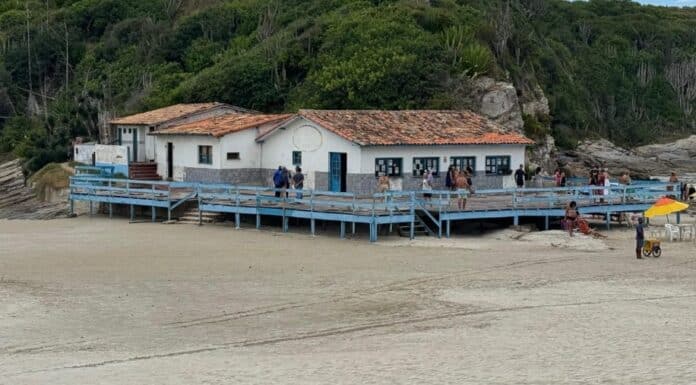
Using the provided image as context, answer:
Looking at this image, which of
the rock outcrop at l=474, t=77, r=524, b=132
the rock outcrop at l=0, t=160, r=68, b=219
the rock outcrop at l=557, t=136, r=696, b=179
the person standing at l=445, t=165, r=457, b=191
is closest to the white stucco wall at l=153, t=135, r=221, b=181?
the rock outcrop at l=0, t=160, r=68, b=219

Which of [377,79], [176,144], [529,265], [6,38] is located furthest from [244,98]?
[6,38]

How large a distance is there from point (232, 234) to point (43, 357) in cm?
1858

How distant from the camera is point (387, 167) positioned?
1598 inches

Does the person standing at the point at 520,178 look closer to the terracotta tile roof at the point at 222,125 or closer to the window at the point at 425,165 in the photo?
the window at the point at 425,165

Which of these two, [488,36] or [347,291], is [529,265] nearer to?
[347,291]

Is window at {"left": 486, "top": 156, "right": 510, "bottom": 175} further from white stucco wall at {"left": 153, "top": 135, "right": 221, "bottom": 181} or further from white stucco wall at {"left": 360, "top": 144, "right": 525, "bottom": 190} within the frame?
white stucco wall at {"left": 153, "top": 135, "right": 221, "bottom": 181}

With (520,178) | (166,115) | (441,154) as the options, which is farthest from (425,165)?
(166,115)

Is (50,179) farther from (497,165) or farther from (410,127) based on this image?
(497,165)

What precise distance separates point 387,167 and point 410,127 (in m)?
2.76

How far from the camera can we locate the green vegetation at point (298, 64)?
185 ft

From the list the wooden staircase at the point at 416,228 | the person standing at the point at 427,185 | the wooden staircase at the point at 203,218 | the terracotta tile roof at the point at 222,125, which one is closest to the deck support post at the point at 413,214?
the wooden staircase at the point at 416,228

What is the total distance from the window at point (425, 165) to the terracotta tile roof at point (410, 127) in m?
0.78

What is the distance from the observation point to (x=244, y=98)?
199ft

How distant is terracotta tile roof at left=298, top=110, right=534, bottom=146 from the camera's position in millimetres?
40562
